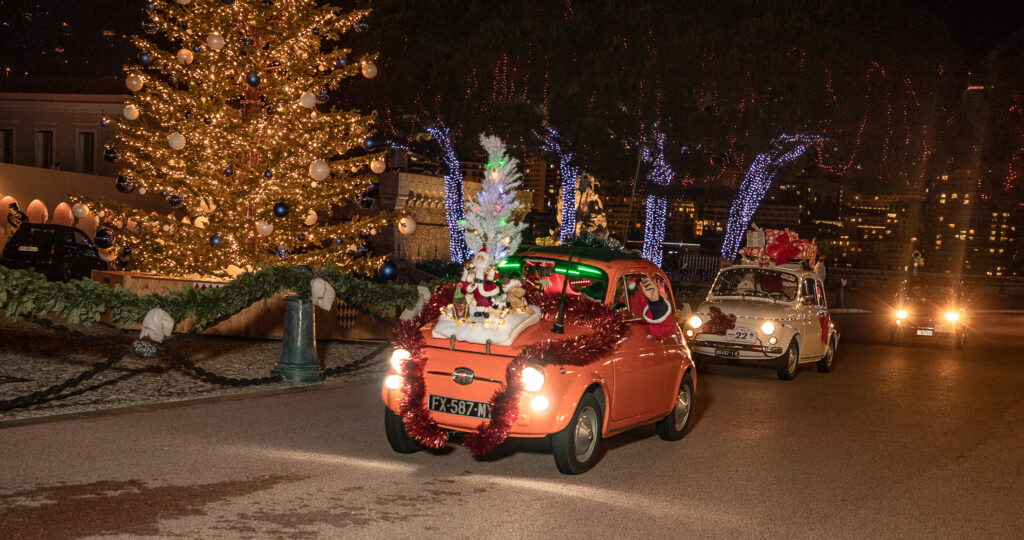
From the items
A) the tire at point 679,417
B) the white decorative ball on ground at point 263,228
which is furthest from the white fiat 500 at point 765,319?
the white decorative ball on ground at point 263,228

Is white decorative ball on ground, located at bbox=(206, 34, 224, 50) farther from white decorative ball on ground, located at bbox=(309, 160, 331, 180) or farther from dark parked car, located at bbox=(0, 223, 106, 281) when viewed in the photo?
dark parked car, located at bbox=(0, 223, 106, 281)

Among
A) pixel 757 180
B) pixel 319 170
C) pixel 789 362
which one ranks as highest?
pixel 757 180

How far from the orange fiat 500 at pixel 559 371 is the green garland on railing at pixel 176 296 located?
4.71m

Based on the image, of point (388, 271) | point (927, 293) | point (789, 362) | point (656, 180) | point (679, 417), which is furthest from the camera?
point (656, 180)

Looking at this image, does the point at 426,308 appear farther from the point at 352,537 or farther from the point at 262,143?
the point at 262,143

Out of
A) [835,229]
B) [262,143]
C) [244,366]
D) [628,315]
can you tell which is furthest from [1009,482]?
[835,229]

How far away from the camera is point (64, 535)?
5969 mm

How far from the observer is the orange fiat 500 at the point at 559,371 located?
26.2 feet

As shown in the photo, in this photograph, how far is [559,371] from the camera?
804 centimetres

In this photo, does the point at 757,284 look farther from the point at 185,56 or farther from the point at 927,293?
the point at 185,56

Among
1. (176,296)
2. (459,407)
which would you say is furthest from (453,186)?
(459,407)

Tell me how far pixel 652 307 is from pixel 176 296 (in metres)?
6.54

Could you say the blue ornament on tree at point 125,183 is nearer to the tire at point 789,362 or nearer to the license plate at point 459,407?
the tire at point 789,362

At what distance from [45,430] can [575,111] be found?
30478 mm
